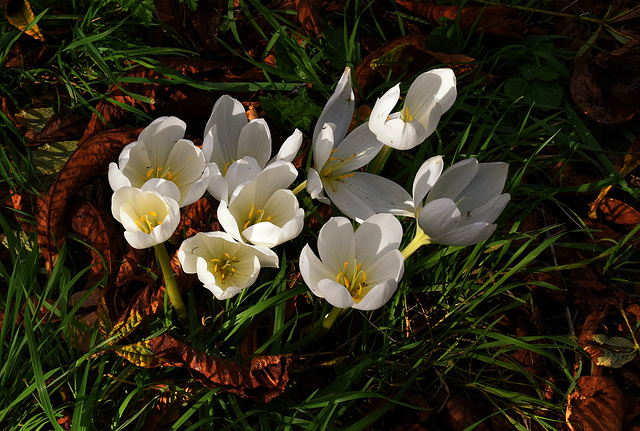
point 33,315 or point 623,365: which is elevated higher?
point 33,315

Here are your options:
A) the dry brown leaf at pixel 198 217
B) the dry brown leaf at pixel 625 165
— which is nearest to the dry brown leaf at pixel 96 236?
the dry brown leaf at pixel 198 217

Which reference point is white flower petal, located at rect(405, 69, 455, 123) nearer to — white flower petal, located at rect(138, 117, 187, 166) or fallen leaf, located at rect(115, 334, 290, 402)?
white flower petal, located at rect(138, 117, 187, 166)

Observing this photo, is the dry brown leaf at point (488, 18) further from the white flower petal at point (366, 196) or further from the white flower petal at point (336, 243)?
the white flower petal at point (336, 243)

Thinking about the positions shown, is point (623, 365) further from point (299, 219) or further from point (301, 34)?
point (301, 34)

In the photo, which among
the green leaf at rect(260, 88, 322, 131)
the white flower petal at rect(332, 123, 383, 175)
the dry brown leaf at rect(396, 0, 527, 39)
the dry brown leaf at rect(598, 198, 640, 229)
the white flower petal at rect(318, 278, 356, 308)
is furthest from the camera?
the dry brown leaf at rect(396, 0, 527, 39)

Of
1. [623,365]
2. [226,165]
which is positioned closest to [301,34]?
[226,165]

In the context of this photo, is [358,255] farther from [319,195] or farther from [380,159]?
[380,159]

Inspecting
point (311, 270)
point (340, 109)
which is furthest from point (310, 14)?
point (311, 270)

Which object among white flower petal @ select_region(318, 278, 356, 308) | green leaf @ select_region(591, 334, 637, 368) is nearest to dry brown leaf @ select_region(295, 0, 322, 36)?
white flower petal @ select_region(318, 278, 356, 308)
